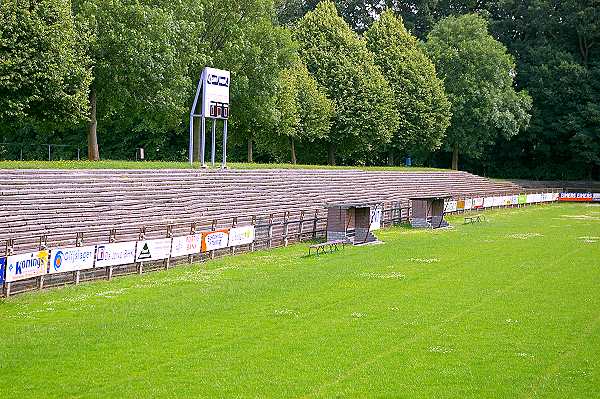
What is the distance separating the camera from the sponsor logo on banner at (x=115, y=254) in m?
25.0

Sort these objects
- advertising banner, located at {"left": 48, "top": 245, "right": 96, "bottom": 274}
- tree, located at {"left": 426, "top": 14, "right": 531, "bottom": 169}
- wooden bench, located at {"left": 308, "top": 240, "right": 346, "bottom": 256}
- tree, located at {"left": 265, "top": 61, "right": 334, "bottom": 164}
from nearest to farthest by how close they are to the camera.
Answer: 1. advertising banner, located at {"left": 48, "top": 245, "right": 96, "bottom": 274}
2. wooden bench, located at {"left": 308, "top": 240, "right": 346, "bottom": 256}
3. tree, located at {"left": 265, "top": 61, "right": 334, "bottom": 164}
4. tree, located at {"left": 426, "top": 14, "right": 531, "bottom": 169}

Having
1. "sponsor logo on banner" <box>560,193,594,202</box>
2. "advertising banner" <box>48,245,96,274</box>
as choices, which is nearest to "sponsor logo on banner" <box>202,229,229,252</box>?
"advertising banner" <box>48,245,96,274</box>

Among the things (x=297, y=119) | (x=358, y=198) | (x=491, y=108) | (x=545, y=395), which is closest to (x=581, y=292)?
(x=545, y=395)

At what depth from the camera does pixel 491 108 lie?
79062mm

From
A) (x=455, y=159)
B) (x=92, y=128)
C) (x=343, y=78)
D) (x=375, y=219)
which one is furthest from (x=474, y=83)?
(x=92, y=128)

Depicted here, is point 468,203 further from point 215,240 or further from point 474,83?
point 215,240

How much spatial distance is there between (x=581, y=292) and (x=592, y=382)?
9.87 metres

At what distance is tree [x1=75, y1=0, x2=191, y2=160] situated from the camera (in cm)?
4284

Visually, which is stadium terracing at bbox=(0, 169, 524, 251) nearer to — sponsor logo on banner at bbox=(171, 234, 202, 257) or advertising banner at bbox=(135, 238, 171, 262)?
advertising banner at bbox=(135, 238, 171, 262)

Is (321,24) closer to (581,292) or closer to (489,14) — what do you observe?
(489,14)

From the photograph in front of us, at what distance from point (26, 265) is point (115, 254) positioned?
12.4 ft

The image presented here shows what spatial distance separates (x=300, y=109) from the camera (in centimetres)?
6097

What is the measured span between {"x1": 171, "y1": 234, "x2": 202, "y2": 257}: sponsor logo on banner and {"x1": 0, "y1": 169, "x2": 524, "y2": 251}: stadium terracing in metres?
0.75

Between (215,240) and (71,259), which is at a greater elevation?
(71,259)
